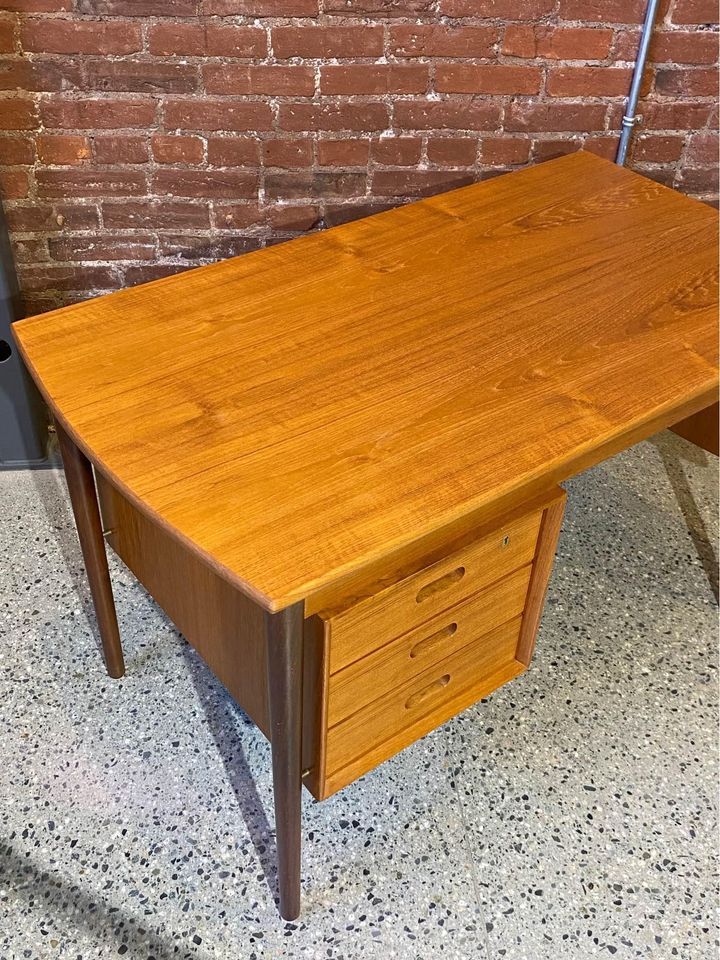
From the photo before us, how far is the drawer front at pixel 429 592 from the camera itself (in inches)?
48.8

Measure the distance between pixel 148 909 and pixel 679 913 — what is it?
826mm

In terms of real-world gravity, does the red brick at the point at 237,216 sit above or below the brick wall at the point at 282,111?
below

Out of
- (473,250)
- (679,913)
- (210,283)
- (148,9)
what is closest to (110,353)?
(210,283)

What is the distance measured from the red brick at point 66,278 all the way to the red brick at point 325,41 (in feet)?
2.04

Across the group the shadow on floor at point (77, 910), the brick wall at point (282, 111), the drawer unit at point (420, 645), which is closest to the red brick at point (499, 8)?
the brick wall at point (282, 111)

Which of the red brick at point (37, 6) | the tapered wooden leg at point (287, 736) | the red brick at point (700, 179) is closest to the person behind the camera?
the tapered wooden leg at point (287, 736)

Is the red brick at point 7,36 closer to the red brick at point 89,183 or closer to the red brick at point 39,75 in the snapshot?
the red brick at point 39,75

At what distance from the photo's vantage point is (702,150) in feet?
7.20

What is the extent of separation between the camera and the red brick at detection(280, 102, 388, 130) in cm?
198

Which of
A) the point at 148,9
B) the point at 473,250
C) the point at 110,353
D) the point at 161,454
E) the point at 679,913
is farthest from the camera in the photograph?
the point at 148,9

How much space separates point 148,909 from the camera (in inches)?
58.6

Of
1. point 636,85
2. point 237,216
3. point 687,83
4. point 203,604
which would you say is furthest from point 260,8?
point 203,604

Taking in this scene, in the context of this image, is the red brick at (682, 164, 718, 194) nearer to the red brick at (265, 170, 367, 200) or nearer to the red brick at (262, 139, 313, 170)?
the red brick at (265, 170, 367, 200)

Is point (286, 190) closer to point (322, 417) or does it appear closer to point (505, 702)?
point (322, 417)
